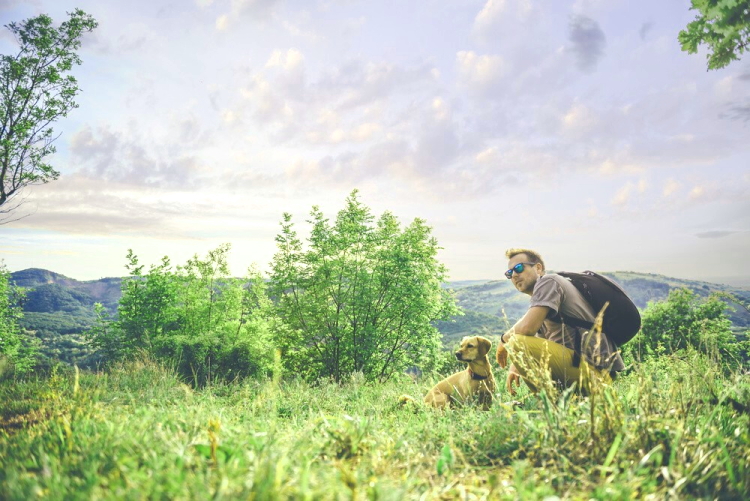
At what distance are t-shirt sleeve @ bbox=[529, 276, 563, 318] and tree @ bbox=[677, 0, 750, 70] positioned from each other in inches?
116

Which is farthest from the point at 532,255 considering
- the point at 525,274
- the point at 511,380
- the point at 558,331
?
the point at 511,380

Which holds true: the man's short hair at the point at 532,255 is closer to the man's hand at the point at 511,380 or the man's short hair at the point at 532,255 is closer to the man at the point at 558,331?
the man at the point at 558,331

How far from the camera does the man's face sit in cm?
473

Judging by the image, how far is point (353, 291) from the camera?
1986cm

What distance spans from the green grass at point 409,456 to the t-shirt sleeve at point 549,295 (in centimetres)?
105

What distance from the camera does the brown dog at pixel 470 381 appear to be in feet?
15.0

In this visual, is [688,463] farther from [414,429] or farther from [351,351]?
[351,351]

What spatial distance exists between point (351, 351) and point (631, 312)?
1705 cm

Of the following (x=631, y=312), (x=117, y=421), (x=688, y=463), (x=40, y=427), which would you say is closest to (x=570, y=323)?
(x=631, y=312)

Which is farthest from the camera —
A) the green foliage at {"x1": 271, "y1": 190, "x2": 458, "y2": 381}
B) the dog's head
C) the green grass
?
the green foliage at {"x1": 271, "y1": 190, "x2": 458, "y2": 381}

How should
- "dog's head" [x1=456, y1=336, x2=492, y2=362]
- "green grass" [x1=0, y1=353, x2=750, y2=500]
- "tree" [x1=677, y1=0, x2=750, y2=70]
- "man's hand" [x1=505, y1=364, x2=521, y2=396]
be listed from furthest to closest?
A: "dog's head" [x1=456, y1=336, x2=492, y2=362], "man's hand" [x1=505, y1=364, x2=521, y2=396], "tree" [x1=677, y1=0, x2=750, y2=70], "green grass" [x1=0, y1=353, x2=750, y2=500]

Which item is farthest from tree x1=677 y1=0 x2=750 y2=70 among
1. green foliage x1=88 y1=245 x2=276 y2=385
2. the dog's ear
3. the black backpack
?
green foliage x1=88 y1=245 x2=276 y2=385

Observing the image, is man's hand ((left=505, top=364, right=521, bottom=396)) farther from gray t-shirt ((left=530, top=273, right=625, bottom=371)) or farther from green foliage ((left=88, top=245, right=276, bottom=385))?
green foliage ((left=88, top=245, right=276, bottom=385))

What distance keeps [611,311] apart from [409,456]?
2.97m
